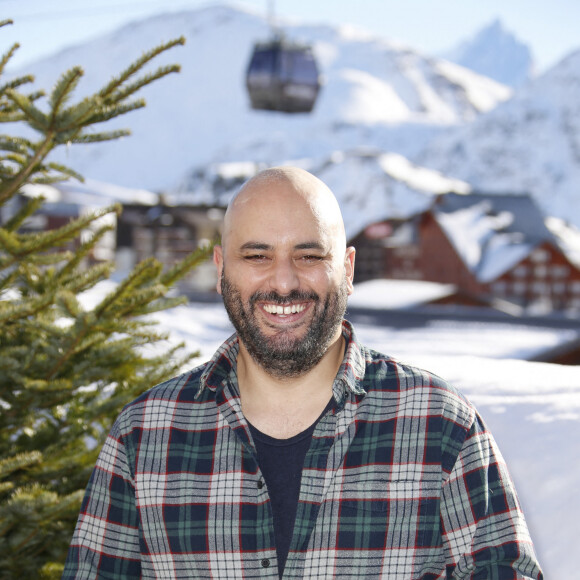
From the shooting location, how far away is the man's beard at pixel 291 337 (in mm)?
1948

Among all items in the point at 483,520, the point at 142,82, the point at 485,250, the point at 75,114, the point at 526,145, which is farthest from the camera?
the point at 526,145

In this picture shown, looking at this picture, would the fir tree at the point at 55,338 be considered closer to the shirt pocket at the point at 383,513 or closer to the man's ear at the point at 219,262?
the man's ear at the point at 219,262

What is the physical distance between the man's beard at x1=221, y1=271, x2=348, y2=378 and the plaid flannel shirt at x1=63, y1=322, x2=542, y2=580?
97 mm

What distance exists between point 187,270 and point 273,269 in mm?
917

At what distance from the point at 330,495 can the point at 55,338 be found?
1.23 meters

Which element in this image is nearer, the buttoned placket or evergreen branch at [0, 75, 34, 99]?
the buttoned placket

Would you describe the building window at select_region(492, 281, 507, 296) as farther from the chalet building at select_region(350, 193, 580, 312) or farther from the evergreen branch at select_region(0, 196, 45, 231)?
the evergreen branch at select_region(0, 196, 45, 231)

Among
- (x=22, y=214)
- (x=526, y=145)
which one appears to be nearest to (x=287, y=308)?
(x=22, y=214)

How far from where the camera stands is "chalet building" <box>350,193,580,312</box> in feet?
91.8

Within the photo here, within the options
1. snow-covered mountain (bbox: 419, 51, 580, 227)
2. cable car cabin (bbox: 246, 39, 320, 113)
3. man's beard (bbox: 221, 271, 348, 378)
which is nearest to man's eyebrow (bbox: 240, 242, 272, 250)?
man's beard (bbox: 221, 271, 348, 378)

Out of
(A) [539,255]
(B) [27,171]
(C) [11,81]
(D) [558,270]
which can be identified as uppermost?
(A) [539,255]

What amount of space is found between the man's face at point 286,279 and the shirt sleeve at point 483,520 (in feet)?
1.60

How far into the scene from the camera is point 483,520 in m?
1.73

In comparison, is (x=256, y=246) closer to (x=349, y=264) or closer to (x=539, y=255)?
(x=349, y=264)
